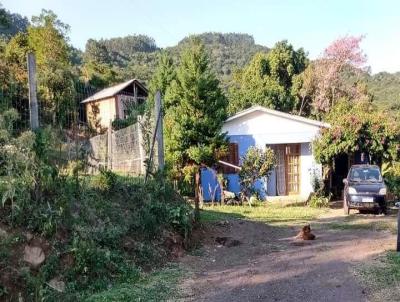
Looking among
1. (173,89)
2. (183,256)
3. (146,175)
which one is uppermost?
(173,89)

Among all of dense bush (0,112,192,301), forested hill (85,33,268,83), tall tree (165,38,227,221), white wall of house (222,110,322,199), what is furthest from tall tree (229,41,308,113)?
dense bush (0,112,192,301)

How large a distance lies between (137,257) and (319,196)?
1276cm

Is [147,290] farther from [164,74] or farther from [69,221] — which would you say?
[164,74]

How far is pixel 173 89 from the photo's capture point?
1788cm

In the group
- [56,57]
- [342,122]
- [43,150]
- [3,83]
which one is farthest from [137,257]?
[56,57]

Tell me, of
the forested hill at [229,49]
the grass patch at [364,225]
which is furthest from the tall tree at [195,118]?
the forested hill at [229,49]

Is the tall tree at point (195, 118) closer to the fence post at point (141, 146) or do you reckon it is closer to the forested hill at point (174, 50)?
the fence post at point (141, 146)

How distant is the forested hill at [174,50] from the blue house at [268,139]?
117 ft

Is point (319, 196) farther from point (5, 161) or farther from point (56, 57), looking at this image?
point (56, 57)

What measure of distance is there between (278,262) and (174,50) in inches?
2125

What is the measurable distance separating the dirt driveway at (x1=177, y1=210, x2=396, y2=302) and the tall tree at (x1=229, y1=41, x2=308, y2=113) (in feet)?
67.0

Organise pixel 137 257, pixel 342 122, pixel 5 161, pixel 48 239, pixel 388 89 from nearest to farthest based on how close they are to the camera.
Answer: pixel 48 239
pixel 5 161
pixel 137 257
pixel 342 122
pixel 388 89

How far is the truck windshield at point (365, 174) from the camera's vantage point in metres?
15.4

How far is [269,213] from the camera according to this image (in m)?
15.2
